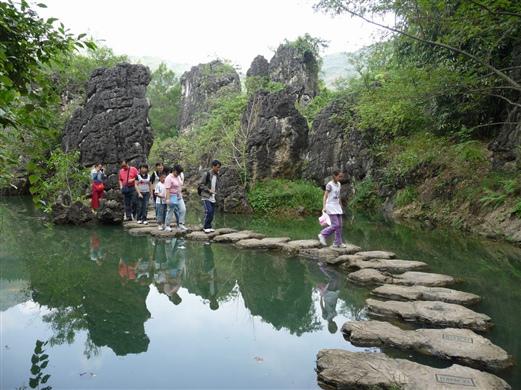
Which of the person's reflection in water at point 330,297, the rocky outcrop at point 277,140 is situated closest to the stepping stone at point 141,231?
the person's reflection in water at point 330,297

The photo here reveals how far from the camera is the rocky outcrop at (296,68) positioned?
29.9 m

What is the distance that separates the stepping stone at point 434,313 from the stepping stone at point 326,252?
7.85ft

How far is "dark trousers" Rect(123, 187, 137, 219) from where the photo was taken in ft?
37.6

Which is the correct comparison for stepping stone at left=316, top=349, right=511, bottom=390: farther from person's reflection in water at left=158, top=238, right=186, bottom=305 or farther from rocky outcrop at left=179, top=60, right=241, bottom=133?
rocky outcrop at left=179, top=60, right=241, bottom=133

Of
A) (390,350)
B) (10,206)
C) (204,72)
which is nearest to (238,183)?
(10,206)

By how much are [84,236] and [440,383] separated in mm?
8328

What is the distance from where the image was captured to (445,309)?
4934mm

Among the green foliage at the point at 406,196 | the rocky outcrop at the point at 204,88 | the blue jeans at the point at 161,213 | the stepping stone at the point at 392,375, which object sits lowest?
the stepping stone at the point at 392,375

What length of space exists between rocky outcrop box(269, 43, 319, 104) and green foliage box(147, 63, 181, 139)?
1173 cm

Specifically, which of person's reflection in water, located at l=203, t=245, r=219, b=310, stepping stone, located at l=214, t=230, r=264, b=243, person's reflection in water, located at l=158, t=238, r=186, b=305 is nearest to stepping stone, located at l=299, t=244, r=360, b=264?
stepping stone, located at l=214, t=230, r=264, b=243

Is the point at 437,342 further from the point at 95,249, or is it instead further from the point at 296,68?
the point at 296,68

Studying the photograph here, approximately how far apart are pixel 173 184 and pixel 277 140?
8.00 m

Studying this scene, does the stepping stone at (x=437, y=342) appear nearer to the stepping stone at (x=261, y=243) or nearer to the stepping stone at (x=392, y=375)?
the stepping stone at (x=392, y=375)

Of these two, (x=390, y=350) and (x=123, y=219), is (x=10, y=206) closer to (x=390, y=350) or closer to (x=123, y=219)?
(x=123, y=219)
